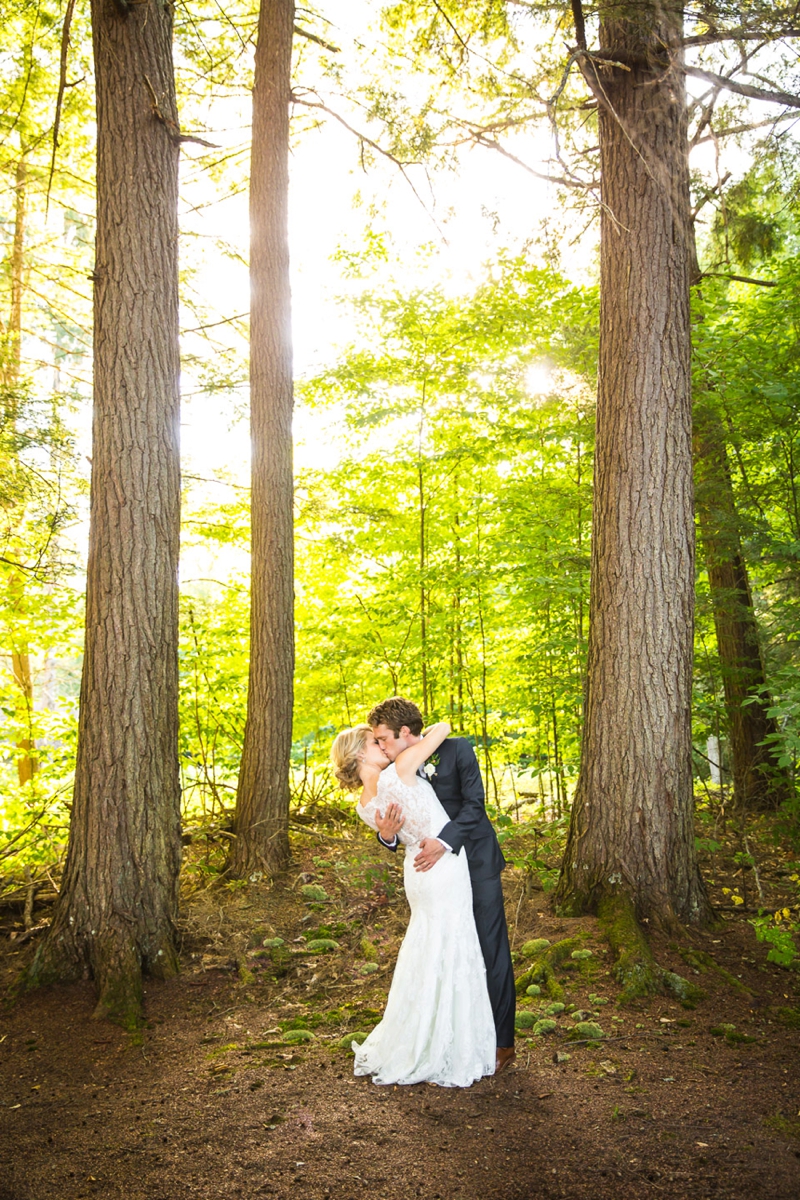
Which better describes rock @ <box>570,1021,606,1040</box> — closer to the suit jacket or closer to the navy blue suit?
the navy blue suit

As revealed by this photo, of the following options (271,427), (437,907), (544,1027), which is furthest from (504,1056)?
(271,427)

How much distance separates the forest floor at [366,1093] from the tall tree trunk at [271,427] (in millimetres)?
1757

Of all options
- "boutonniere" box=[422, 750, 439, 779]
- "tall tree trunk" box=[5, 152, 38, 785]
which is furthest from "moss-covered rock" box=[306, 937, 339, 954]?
"tall tree trunk" box=[5, 152, 38, 785]

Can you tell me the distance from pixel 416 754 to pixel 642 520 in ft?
7.90

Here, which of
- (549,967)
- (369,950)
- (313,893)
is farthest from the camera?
(313,893)

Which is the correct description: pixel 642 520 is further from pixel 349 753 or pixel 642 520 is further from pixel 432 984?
pixel 432 984

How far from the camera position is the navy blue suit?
11.7ft

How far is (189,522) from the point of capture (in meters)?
8.75

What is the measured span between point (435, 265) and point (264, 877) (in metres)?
6.63

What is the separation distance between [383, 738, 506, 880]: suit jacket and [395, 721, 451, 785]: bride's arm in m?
0.14

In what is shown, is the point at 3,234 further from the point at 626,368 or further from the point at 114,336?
the point at 626,368

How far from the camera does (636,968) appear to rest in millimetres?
4223

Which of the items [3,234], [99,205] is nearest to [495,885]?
[99,205]

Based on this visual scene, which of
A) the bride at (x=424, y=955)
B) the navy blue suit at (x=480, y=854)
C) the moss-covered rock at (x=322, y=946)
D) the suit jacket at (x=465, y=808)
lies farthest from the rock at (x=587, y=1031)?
the moss-covered rock at (x=322, y=946)
